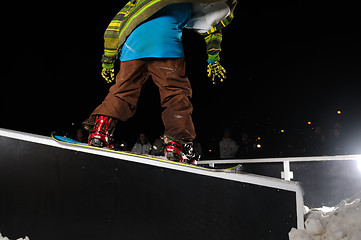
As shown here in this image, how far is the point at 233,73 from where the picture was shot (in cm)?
1075

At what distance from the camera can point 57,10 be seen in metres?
5.85

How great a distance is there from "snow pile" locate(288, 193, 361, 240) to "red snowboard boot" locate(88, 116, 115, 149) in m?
1.05

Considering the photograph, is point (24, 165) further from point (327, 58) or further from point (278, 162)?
point (327, 58)

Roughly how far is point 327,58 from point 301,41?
93 centimetres

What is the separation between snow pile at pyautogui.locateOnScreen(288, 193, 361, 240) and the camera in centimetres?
109

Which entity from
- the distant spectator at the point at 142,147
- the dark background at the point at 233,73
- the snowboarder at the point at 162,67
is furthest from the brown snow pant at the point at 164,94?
the distant spectator at the point at 142,147

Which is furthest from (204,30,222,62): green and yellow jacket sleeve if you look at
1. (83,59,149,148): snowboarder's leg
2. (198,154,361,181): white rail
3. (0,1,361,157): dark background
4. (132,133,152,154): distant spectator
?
(132,133,152,154): distant spectator

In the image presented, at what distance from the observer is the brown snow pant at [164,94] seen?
68.7 inches

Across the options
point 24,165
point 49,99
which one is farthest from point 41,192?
point 49,99

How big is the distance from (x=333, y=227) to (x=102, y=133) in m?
1.19

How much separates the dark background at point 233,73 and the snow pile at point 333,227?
477cm

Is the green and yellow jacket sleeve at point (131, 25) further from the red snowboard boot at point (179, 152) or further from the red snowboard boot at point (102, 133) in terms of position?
the red snowboard boot at point (179, 152)

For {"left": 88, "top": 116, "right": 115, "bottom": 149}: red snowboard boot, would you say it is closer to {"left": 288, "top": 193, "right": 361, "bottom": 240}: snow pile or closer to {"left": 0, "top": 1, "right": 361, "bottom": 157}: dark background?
{"left": 288, "top": 193, "right": 361, "bottom": 240}: snow pile

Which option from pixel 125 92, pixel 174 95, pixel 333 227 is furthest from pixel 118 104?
pixel 333 227
